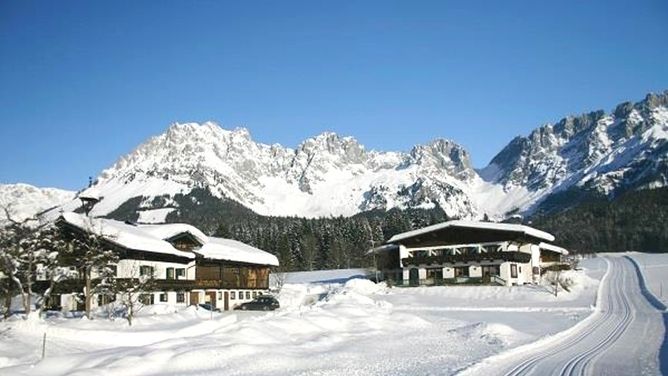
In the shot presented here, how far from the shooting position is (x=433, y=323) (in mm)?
39781

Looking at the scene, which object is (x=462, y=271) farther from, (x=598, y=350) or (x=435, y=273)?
(x=598, y=350)

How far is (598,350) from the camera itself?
84.0ft

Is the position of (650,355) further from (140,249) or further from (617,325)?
(140,249)

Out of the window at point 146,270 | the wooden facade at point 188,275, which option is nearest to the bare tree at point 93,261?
the wooden facade at point 188,275

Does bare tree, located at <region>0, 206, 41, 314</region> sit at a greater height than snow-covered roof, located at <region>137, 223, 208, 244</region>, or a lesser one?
lesser

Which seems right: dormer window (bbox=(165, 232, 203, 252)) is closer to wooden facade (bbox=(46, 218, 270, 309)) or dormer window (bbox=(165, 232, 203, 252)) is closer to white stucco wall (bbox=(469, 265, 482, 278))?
wooden facade (bbox=(46, 218, 270, 309))

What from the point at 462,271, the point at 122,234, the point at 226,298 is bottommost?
the point at 226,298

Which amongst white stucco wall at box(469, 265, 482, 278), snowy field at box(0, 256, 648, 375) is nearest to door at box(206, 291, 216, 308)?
snowy field at box(0, 256, 648, 375)

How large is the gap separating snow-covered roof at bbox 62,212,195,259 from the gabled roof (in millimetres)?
30410

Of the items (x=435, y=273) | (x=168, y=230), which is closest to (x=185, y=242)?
(x=168, y=230)

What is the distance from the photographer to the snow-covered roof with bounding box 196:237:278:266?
60.3m

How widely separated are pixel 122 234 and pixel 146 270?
15.1 ft

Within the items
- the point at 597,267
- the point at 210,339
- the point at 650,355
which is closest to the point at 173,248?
the point at 210,339

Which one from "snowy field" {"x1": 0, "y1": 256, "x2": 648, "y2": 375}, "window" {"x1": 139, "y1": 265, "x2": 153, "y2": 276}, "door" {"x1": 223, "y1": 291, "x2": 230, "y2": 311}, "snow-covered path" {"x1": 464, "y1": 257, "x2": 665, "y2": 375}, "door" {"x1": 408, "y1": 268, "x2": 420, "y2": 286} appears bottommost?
"snow-covered path" {"x1": 464, "y1": 257, "x2": 665, "y2": 375}
